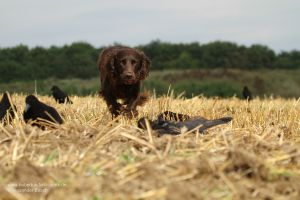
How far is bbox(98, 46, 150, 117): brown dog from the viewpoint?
344 inches

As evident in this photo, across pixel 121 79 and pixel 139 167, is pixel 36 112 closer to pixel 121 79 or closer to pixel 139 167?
pixel 139 167

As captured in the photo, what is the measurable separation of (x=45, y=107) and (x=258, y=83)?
41.0 metres

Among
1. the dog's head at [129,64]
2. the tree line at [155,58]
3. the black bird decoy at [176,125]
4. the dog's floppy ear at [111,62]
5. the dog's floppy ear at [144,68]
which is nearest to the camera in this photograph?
the black bird decoy at [176,125]

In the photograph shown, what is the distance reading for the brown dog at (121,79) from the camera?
344 inches

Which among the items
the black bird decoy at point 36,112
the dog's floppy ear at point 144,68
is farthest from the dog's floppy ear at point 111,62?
the black bird decoy at point 36,112

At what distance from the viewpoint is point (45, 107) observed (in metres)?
5.52

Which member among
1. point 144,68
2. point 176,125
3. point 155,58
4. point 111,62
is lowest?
point 155,58

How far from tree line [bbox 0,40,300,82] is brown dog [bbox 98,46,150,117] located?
3456 centimetres

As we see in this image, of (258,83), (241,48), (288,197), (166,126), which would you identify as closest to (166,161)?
(288,197)

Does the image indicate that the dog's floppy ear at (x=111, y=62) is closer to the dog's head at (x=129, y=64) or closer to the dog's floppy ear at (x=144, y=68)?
the dog's head at (x=129, y=64)

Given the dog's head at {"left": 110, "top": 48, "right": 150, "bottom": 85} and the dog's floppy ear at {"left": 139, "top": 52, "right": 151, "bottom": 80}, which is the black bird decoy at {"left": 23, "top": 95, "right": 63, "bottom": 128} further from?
the dog's floppy ear at {"left": 139, "top": 52, "right": 151, "bottom": 80}

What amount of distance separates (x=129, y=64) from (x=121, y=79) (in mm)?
299

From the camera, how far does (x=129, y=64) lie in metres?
8.77

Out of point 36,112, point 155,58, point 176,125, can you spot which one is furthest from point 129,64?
point 155,58
